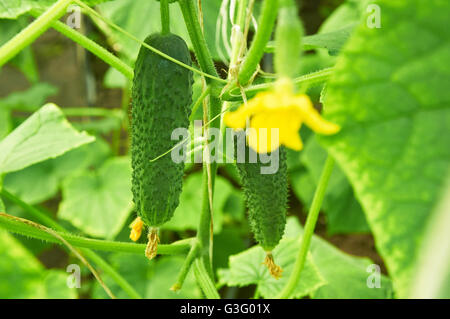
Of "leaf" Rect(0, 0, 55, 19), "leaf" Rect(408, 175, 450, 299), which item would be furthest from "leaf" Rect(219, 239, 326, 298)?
"leaf" Rect(408, 175, 450, 299)

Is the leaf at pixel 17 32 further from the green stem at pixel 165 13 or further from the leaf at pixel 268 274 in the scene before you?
the green stem at pixel 165 13

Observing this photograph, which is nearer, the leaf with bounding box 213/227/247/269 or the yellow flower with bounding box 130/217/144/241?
the yellow flower with bounding box 130/217/144/241

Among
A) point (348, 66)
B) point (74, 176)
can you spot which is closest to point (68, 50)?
point (74, 176)

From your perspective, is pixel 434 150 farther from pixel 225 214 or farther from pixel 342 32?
pixel 225 214

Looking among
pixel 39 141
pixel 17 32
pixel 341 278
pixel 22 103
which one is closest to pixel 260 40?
pixel 39 141

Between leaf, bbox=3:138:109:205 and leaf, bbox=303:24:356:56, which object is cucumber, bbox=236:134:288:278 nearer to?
leaf, bbox=303:24:356:56

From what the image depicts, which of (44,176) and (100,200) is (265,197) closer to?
(100,200)

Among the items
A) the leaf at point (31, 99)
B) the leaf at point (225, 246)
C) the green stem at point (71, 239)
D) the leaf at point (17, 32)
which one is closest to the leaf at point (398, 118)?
the green stem at point (71, 239)

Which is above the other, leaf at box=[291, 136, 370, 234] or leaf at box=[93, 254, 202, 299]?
leaf at box=[291, 136, 370, 234]
